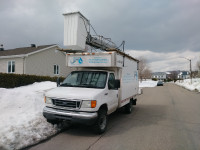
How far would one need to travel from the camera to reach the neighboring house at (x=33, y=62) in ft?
62.7

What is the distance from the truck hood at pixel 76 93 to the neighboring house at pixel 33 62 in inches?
612

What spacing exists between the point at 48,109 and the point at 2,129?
138cm

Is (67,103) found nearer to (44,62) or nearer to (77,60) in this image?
(77,60)

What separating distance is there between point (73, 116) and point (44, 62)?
720 inches

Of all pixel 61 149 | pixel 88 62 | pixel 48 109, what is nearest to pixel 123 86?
pixel 88 62

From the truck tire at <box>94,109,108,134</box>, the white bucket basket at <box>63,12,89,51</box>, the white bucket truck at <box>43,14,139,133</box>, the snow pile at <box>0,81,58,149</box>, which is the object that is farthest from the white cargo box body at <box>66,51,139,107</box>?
the snow pile at <box>0,81,58,149</box>

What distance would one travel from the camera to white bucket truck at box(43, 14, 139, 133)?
188 inches

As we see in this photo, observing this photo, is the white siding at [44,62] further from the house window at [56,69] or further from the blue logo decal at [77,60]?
the blue logo decal at [77,60]

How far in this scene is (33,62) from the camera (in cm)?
1992

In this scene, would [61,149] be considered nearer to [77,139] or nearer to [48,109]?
[77,139]

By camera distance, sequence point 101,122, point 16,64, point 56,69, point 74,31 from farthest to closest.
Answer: point 56,69, point 16,64, point 74,31, point 101,122

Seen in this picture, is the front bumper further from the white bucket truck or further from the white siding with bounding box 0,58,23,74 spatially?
the white siding with bounding box 0,58,23,74

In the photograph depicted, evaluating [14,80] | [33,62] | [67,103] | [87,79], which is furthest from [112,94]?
[33,62]

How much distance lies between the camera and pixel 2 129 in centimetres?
471
